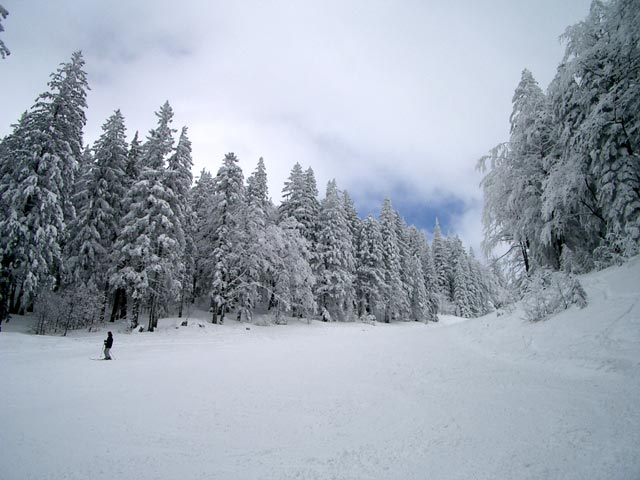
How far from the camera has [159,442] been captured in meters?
5.22

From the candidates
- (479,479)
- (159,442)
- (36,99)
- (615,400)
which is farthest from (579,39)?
(36,99)

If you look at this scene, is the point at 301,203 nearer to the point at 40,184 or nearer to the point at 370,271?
the point at 370,271

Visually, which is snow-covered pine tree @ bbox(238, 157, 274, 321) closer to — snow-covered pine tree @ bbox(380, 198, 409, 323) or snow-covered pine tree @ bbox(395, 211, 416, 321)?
snow-covered pine tree @ bbox(380, 198, 409, 323)

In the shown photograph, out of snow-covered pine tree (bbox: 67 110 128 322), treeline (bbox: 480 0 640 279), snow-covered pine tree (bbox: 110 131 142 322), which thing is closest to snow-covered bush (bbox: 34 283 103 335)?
snow-covered pine tree (bbox: 67 110 128 322)

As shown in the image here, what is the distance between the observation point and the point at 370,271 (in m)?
38.2

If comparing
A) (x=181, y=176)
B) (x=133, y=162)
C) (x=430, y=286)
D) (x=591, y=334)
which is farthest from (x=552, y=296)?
(x=430, y=286)

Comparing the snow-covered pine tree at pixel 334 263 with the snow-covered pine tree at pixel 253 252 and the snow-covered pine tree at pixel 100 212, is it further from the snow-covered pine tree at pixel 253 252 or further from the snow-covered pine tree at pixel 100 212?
the snow-covered pine tree at pixel 100 212

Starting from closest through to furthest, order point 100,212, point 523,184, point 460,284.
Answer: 1. point 523,184
2. point 100,212
3. point 460,284

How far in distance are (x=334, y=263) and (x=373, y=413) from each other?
28582 mm

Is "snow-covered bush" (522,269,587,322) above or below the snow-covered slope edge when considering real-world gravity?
above

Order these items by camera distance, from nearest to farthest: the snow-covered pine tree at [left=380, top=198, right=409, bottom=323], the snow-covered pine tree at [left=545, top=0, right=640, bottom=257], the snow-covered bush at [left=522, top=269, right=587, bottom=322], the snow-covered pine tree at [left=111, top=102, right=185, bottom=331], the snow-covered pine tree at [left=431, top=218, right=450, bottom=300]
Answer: the snow-covered bush at [left=522, top=269, right=587, bottom=322]
the snow-covered pine tree at [left=545, top=0, right=640, bottom=257]
the snow-covered pine tree at [left=111, top=102, right=185, bottom=331]
the snow-covered pine tree at [left=380, top=198, right=409, bottom=323]
the snow-covered pine tree at [left=431, top=218, right=450, bottom=300]

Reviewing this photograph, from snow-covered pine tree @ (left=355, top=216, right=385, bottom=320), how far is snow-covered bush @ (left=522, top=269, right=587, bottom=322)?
27762 millimetres

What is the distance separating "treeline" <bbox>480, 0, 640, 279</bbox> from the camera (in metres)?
9.80

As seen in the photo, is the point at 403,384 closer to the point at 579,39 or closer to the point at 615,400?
the point at 615,400
